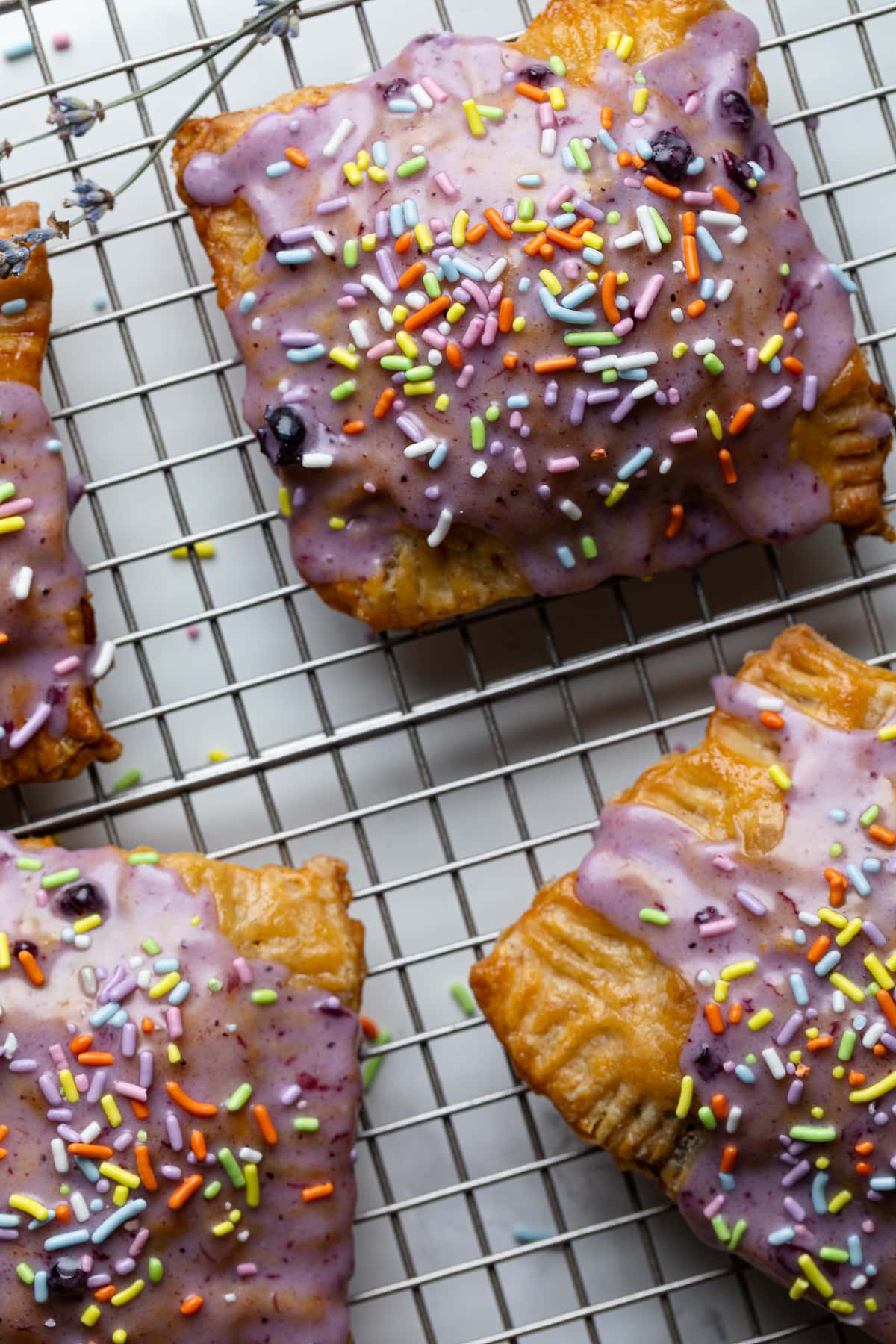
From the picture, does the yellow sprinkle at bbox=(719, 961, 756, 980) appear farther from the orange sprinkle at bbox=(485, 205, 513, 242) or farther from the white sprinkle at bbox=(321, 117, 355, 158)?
the white sprinkle at bbox=(321, 117, 355, 158)

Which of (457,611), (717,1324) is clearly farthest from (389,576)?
(717,1324)

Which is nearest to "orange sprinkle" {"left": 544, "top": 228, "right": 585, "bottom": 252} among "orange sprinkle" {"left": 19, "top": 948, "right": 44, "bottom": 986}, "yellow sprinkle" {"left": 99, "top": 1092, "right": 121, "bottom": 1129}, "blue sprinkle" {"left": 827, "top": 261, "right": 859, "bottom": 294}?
"blue sprinkle" {"left": 827, "top": 261, "right": 859, "bottom": 294}

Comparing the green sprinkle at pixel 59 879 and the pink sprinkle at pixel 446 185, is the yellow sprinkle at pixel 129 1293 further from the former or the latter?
Result: the pink sprinkle at pixel 446 185

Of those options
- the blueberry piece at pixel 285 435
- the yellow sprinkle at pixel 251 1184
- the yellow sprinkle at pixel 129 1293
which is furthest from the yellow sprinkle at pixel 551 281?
the yellow sprinkle at pixel 129 1293

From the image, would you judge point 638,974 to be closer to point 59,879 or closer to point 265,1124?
point 265,1124

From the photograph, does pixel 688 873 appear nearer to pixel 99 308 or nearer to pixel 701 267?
pixel 701 267
